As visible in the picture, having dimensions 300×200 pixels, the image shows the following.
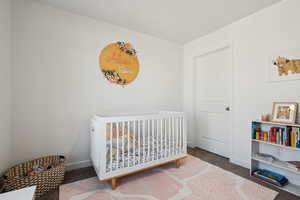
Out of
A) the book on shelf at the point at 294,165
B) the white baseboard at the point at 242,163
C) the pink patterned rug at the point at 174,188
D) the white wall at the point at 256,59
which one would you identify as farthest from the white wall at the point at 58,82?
the book on shelf at the point at 294,165

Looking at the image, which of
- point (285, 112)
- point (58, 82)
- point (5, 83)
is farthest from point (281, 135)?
point (5, 83)

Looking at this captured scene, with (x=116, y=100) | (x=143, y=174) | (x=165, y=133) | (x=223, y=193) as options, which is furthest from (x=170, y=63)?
(x=223, y=193)

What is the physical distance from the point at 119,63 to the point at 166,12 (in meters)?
1.11

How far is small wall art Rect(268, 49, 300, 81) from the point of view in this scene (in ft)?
5.68

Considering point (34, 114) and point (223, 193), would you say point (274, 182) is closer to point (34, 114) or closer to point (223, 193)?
point (223, 193)

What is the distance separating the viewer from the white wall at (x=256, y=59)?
70.5 inches

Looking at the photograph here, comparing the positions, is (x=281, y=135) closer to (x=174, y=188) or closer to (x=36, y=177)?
(x=174, y=188)

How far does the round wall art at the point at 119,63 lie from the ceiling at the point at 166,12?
42 cm

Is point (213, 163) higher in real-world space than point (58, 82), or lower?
lower

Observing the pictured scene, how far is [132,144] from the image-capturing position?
6.36 ft

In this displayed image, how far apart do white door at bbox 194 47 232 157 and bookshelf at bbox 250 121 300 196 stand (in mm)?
480

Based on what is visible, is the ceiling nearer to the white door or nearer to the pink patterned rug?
the white door

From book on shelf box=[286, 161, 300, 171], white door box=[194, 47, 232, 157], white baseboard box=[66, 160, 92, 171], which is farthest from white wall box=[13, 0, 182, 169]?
book on shelf box=[286, 161, 300, 171]

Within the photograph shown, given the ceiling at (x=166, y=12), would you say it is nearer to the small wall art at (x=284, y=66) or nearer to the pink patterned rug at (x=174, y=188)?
the small wall art at (x=284, y=66)
